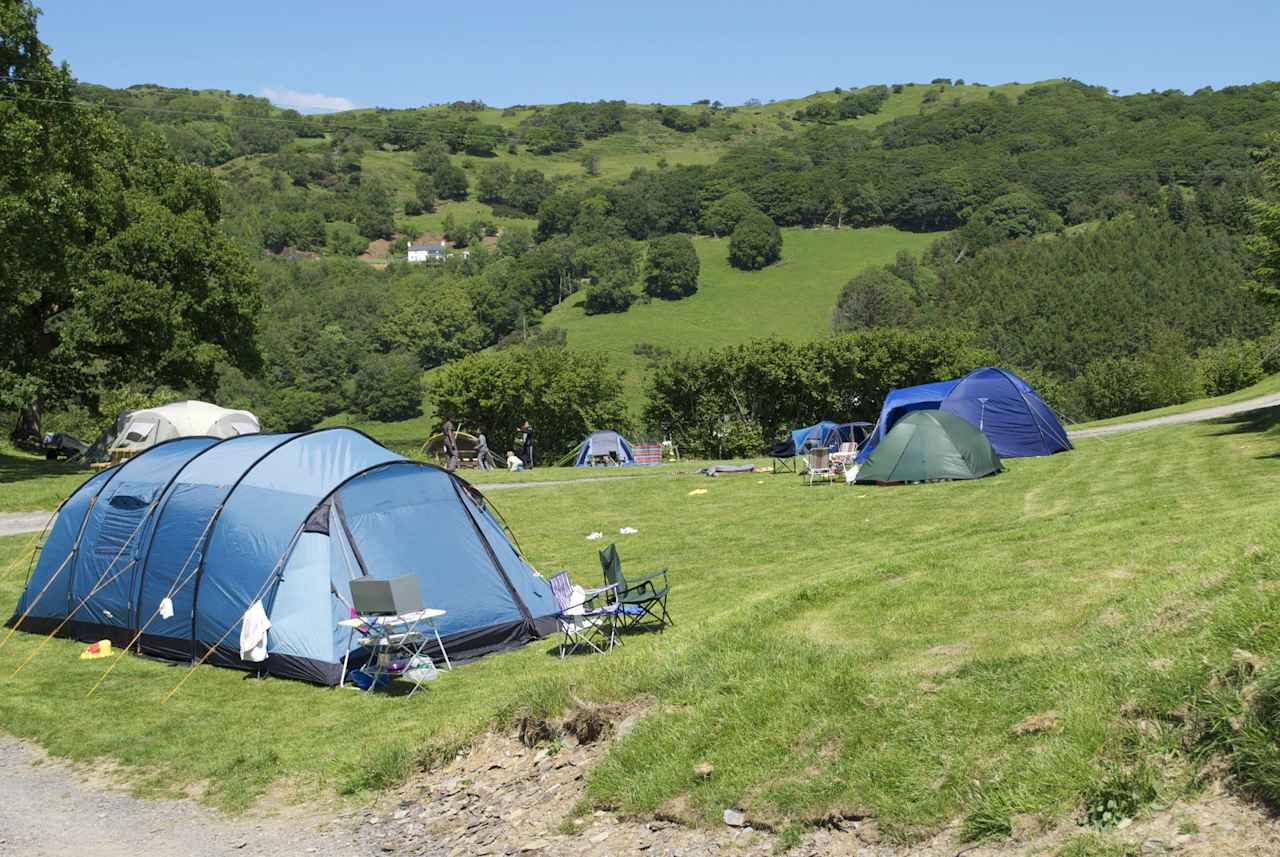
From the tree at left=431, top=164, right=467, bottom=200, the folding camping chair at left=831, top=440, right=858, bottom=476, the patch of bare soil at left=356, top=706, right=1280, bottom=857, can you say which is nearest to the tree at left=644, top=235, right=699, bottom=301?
the tree at left=431, top=164, right=467, bottom=200

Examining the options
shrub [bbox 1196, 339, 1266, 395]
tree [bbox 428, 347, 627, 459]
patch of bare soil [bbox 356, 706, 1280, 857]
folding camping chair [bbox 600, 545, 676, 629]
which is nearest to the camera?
patch of bare soil [bbox 356, 706, 1280, 857]

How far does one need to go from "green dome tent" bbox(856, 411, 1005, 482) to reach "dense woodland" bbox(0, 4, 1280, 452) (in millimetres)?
7129

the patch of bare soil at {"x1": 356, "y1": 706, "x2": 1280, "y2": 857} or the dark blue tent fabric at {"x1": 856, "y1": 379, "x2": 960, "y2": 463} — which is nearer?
the patch of bare soil at {"x1": 356, "y1": 706, "x2": 1280, "y2": 857}

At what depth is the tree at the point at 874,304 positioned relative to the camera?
104m

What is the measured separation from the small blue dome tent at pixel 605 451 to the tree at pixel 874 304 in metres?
61.9

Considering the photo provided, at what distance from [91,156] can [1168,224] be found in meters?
111

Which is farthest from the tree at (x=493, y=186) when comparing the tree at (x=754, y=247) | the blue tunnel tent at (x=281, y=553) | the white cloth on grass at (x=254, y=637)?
the white cloth on grass at (x=254, y=637)

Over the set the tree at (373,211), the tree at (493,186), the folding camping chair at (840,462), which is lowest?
Answer: the folding camping chair at (840,462)

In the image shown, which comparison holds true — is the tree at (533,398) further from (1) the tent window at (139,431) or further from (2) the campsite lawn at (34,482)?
(2) the campsite lawn at (34,482)

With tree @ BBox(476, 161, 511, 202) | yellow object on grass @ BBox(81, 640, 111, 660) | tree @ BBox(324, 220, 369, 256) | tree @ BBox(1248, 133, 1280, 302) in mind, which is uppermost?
tree @ BBox(476, 161, 511, 202)

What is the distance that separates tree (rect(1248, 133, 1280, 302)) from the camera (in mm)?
23422

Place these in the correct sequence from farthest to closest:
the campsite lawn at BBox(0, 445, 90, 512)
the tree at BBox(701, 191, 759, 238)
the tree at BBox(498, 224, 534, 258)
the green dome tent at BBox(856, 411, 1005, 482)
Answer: the tree at BBox(498, 224, 534, 258), the tree at BBox(701, 191, 759, 238), the campsite lawn at BBox(0, 445, 90, 512), the green dome tent at BBox(856, 411, 1005, 482)

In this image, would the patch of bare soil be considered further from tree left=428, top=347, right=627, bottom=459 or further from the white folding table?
tree left=428, top=347, right=627, bottom=459

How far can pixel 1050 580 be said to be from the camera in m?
10.4
